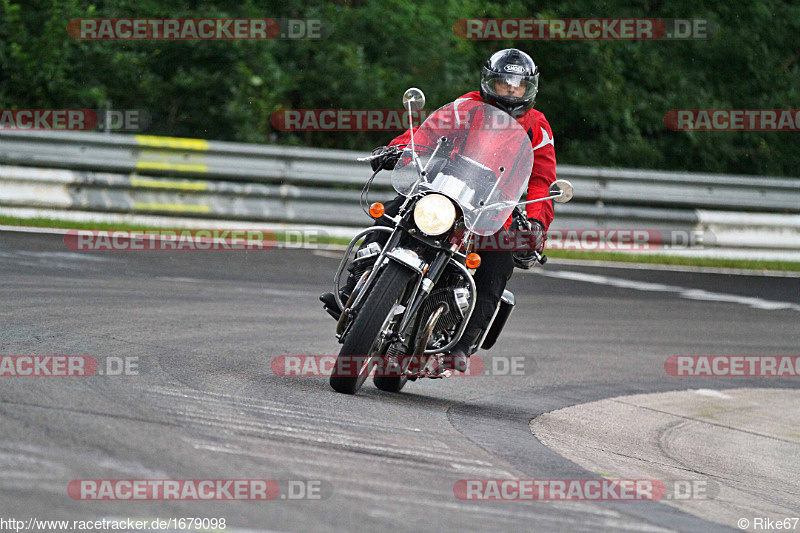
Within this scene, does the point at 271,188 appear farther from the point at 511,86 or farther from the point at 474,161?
the point at 474,161

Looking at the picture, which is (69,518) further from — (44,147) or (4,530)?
(44,147)

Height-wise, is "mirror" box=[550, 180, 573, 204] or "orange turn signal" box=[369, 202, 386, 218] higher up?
"mirror" box=[550, 180, 573, 204]

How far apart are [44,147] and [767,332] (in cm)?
816

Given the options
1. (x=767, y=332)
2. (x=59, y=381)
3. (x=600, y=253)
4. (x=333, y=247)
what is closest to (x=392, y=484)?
(x=59, y=381)

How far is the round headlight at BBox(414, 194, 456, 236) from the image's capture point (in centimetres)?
625

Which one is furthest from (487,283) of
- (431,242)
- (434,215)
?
(434,215)

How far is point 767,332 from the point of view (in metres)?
11.7

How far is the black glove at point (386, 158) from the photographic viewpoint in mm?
6882

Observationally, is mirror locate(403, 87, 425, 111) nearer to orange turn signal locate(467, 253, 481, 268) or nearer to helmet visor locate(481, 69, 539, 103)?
helmet visor locate(481, 69, 539, 103)

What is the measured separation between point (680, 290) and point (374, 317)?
8217 mm

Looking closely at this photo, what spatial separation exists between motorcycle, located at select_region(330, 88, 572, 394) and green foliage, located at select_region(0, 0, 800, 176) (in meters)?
12.1

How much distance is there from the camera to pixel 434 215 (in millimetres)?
6273

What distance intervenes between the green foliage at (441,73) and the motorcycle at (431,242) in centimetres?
1209

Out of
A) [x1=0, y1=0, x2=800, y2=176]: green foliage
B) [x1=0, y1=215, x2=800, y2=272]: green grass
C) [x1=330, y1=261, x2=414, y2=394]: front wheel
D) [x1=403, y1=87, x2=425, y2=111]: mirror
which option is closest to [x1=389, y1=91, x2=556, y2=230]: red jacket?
[x1=403, y1=87, x2=425, y2=111]: mirror
